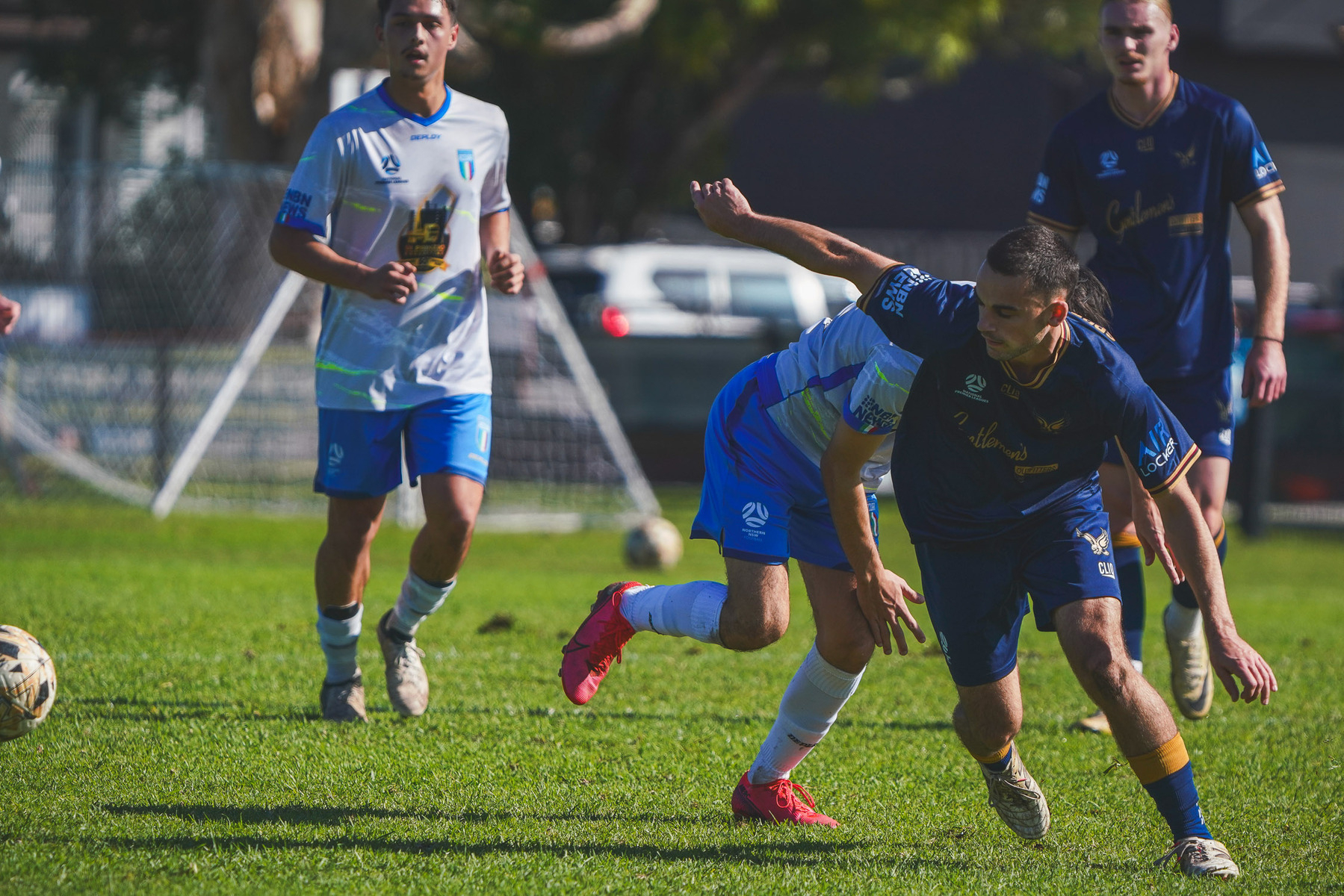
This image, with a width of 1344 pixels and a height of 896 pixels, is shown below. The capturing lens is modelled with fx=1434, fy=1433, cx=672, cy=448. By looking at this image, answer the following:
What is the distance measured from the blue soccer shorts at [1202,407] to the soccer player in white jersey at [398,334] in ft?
8.03

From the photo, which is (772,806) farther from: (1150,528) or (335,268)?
(335,268)

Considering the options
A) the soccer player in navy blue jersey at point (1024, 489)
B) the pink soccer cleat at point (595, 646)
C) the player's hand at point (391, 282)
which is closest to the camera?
the soccer player in navy blue jersey at point (1024, 489)

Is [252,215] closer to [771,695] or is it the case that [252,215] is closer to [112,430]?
[112,430]

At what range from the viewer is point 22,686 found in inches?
162

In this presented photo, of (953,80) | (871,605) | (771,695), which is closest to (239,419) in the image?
(771,695)

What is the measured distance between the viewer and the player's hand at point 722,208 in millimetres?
4055

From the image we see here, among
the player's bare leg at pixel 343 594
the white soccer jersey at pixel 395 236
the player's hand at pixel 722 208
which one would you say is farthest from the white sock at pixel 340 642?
the player's hand at pixel 722 208

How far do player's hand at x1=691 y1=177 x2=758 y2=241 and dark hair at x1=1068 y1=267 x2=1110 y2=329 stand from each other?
926 millimetres

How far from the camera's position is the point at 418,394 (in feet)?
16.6

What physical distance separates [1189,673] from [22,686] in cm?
409

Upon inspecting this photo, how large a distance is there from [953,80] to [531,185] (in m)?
13.5

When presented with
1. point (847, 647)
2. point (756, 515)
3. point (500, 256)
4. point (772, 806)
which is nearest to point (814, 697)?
point (847, 647)

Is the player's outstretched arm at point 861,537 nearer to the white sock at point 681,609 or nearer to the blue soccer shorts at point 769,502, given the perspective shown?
the blue soccer shorts at point 769,502

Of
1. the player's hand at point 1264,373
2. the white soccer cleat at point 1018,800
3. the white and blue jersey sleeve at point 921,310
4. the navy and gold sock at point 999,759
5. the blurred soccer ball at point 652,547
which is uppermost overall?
the white and blue jersey sleeve at point 921,310
